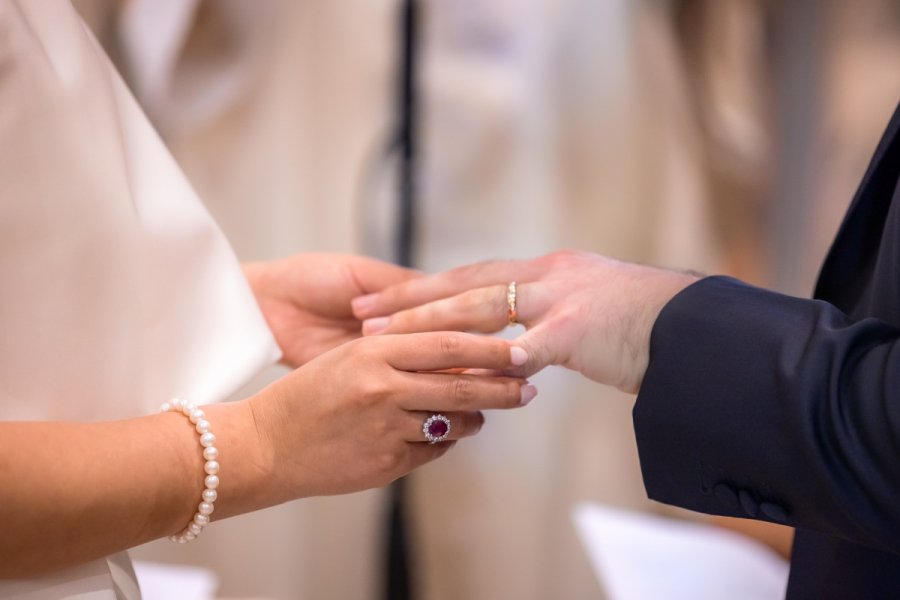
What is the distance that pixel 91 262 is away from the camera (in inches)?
33.0

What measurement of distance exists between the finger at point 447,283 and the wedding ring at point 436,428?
7.9 inches

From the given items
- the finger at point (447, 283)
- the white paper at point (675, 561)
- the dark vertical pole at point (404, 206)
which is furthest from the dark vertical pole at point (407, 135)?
the finger at point (447, 283)

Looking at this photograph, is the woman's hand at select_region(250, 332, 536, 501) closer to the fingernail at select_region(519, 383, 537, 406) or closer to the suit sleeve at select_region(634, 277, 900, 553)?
the fingernail at select_region(519, 383, 537, 406)

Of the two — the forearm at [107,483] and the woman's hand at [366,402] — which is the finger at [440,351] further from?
the forearm at [107,483]

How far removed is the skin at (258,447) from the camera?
→ 29.3 inches

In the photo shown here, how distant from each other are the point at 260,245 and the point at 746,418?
5.00 ft

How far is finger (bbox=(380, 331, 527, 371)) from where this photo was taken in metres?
0.86

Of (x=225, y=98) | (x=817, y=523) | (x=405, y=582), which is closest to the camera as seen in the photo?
A: (x=817, y=523)

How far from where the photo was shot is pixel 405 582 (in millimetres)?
1889

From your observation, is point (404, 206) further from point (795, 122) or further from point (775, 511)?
point (775, 511)

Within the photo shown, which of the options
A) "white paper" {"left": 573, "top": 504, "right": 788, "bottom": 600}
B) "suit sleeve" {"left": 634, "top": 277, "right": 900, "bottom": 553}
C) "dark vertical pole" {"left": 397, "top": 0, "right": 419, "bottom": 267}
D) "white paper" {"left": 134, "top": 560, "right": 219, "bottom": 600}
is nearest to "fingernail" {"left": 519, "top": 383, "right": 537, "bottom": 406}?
"suit sleeve" {"left": 634, "top": 277, "right": 900, "bottom": 553}

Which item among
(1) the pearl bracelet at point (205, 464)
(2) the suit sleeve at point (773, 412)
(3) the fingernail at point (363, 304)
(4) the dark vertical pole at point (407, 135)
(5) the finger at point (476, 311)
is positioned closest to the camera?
(2) the suit sleeve at point (773, 412)

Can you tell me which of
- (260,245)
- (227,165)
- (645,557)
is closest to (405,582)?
(645,557)

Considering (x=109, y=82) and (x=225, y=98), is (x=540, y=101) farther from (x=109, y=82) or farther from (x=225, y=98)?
(x=109, y=82)
